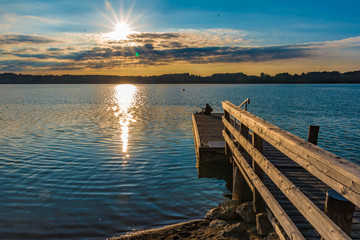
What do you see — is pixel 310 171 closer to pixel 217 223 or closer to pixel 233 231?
pixel 233 231

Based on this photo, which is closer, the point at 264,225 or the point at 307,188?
the point at 264,225

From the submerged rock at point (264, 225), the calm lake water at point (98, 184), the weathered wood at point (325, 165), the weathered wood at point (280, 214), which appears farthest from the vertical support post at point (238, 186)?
the weathered wood at point (325, 165)

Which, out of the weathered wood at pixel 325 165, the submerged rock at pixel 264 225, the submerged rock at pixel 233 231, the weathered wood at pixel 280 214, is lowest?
the submerged rock at pixel 233 231

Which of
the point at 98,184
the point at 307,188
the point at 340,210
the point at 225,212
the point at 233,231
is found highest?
the point at 340,210

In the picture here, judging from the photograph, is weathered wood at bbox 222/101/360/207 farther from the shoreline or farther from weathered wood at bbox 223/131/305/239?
the shoreline

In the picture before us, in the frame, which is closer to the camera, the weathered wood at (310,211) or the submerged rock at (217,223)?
the weathered wood at (310,211)

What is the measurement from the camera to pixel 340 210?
2689 millimetres

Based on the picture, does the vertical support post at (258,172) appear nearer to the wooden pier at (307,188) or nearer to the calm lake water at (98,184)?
the wooden pier at (307,188)

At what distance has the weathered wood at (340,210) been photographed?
265 cm

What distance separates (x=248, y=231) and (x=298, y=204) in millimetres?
3100

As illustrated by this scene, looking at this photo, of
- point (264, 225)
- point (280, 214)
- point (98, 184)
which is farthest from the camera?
point (98, 184)

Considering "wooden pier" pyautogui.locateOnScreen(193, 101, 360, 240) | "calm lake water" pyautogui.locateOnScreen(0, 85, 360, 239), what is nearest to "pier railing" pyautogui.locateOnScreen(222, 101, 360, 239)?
"wooden pier" pyautogui.locateOnScreen(193, 101, 360, 240)

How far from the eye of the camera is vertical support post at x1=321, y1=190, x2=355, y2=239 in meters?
2.65

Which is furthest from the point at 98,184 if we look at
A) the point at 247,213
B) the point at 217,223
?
the point at 247,213
